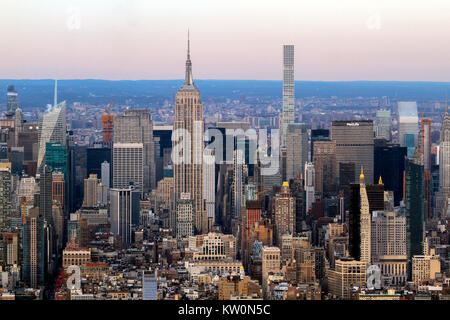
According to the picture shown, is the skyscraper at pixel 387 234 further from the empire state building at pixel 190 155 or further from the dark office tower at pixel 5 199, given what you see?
the dark office tower at pixel 5 199

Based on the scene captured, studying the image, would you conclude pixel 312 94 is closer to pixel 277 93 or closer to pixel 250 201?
pixel 277 93

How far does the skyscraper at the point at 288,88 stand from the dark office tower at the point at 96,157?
3.89m

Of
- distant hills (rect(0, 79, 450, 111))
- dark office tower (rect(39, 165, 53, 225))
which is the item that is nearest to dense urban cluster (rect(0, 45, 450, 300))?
dark office tower (rect(39, 165, 53, 225))

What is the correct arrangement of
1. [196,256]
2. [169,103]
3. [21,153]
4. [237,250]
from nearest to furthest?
[196,256], [237,250], [169,103], [21,153]

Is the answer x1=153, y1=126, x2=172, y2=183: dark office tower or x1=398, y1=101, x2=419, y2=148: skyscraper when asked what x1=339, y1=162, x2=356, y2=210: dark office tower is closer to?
x1=398, y1=101, x2=419, y2=148: skyscraper

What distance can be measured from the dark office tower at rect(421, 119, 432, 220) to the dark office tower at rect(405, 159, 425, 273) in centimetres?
7

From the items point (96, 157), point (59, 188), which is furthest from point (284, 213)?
point (59, 188)

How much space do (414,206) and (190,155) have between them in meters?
5.10

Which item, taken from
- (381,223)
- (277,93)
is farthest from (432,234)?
(277,93)

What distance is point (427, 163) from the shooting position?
50.2 feet

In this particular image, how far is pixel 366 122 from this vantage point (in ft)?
42.0

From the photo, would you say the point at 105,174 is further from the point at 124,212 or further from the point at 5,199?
the point at 5,199

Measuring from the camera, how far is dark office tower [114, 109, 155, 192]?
14.7 metres
